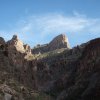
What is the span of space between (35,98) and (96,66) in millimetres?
120353

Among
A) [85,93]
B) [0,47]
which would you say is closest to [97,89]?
[85,93]

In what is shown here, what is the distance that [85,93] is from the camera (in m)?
142

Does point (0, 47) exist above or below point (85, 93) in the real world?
above

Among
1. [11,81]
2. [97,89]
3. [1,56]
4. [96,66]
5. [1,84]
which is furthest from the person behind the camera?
[96,66]

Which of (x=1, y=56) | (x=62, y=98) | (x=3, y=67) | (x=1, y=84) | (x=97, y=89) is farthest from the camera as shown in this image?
(x=62, y=98)

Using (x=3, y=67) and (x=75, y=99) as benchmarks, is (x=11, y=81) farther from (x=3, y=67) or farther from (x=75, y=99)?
(x=75, y=99)

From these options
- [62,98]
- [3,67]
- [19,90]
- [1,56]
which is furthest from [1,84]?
[62,98]

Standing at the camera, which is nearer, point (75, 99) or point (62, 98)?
point (75, 99)

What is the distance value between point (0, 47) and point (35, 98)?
18646mm

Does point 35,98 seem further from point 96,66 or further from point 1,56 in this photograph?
point 96,66

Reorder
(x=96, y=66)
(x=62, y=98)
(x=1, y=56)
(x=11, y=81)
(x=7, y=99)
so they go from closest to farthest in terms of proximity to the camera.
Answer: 1. (x=7, y=99)
2. (x=11, y=81)
3. (x=1, y=56)
4. (x=62, y=98)
5. (x=96, y=66)

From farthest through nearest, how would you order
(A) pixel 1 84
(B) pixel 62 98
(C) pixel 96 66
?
(C) pixel 96 66
(B) pixel 62 98
(A) pixel 1 84

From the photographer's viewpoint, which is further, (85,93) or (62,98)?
(62,98)

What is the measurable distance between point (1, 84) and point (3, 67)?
12912mm
